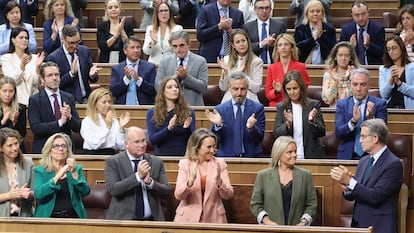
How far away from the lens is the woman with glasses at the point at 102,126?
7.09m

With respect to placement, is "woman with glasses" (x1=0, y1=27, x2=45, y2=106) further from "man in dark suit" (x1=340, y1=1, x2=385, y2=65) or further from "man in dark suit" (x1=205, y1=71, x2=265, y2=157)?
"man in dark suit" (x1=340, y1=1, x2=385, y2=65)

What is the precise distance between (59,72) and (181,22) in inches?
78.8

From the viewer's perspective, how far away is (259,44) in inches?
333

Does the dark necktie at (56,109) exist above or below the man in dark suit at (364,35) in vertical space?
below

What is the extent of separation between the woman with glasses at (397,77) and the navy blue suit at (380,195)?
59.9 inches

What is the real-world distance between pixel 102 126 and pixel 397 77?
2125mm

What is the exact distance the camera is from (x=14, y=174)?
21.4 ft

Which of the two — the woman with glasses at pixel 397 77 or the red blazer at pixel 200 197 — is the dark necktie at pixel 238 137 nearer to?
the red blazer at pixel 200 197

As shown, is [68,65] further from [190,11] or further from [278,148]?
[278,148]

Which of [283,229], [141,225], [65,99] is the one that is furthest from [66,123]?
[283,229]

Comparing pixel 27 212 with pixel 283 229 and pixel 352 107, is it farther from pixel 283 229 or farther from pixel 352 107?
pixel 352 107

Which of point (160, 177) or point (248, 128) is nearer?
point (160, 177)

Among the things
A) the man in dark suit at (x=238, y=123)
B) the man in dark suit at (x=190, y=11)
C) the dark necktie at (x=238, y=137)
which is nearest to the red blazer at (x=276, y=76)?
the man in dark suit at (x=238, y=123)

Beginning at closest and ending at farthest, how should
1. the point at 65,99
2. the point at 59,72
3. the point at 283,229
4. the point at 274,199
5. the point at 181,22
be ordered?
the point at 283,229
the point at 274,199
the point at 65,99
the point at 59,72
the point at 181,22
